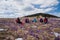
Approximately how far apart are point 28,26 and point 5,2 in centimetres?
56

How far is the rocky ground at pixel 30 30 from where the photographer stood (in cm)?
246

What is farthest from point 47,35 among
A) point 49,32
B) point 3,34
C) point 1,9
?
point 1,9

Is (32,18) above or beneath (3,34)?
above

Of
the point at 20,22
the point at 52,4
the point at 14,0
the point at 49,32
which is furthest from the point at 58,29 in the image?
the point at 14,0

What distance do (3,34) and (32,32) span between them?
19.0 inches

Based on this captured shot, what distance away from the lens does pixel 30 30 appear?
249 cm

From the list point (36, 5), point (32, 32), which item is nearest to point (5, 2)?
point (36, 5)

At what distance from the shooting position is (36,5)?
2.53 meters

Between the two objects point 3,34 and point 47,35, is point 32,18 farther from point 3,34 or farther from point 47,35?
point 3,34

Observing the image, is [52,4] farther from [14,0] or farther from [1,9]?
[1,9]

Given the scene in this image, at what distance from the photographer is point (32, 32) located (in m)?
2.48

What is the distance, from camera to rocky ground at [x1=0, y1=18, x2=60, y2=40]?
2461 mm

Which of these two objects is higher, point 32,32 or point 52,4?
point 52,4

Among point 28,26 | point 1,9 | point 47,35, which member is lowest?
point 47,35
